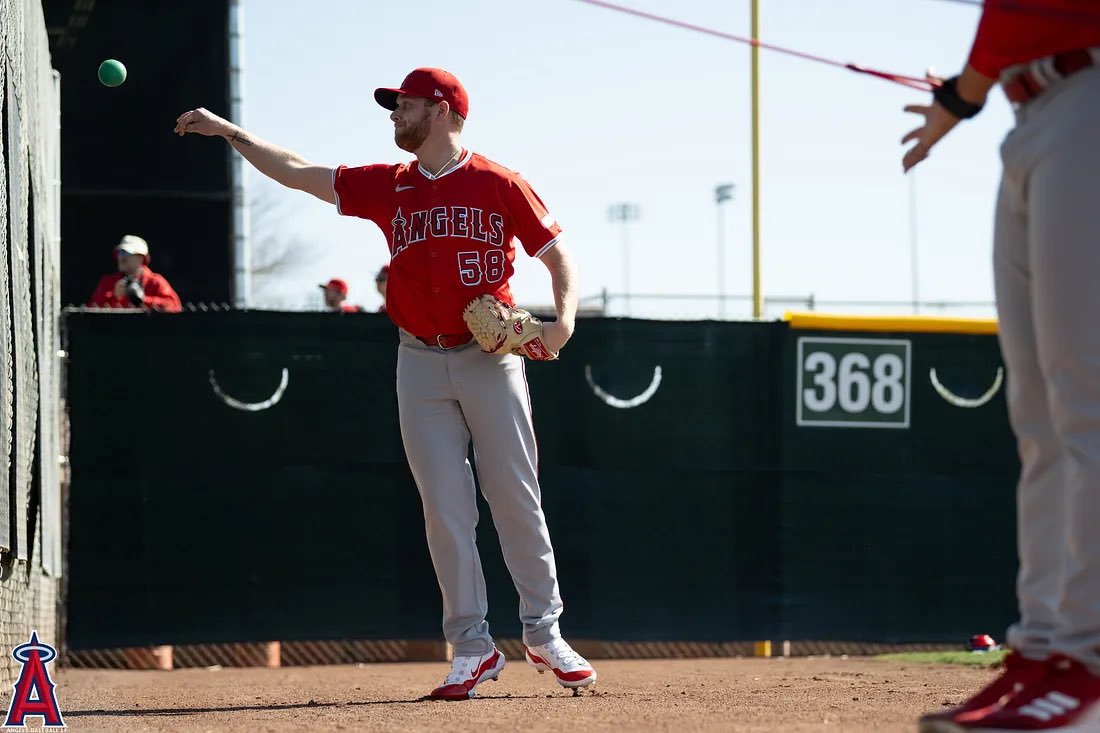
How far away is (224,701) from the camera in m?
5.14

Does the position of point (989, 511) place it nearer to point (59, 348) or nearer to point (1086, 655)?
point (59, 348)

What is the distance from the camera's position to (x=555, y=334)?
5176mm

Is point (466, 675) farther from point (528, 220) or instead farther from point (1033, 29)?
point (1033, 29)

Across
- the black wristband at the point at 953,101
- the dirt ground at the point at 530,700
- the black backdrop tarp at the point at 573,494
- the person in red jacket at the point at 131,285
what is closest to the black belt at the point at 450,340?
the dirt ground at the point at 530,700

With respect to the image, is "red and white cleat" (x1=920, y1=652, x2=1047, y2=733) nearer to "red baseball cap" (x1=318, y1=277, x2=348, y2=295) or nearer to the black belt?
the black belt

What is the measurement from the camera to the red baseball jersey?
5.11m

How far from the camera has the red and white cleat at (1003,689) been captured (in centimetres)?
289

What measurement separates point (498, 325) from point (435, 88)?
2.94ft

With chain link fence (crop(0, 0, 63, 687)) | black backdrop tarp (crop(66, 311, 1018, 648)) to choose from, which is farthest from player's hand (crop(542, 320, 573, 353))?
black backdrop tarp (crop(66, 311, 1018, 648))

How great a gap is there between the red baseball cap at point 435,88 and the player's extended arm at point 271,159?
0.38 metres

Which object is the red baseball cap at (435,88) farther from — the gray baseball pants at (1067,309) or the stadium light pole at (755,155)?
the stadium light pole at (755,155)

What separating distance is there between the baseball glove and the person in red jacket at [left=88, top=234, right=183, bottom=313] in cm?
459

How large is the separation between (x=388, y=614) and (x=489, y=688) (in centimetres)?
244

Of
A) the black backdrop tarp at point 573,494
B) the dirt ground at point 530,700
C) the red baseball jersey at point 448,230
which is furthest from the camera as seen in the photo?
the black backdrop tarp at point 573,494
